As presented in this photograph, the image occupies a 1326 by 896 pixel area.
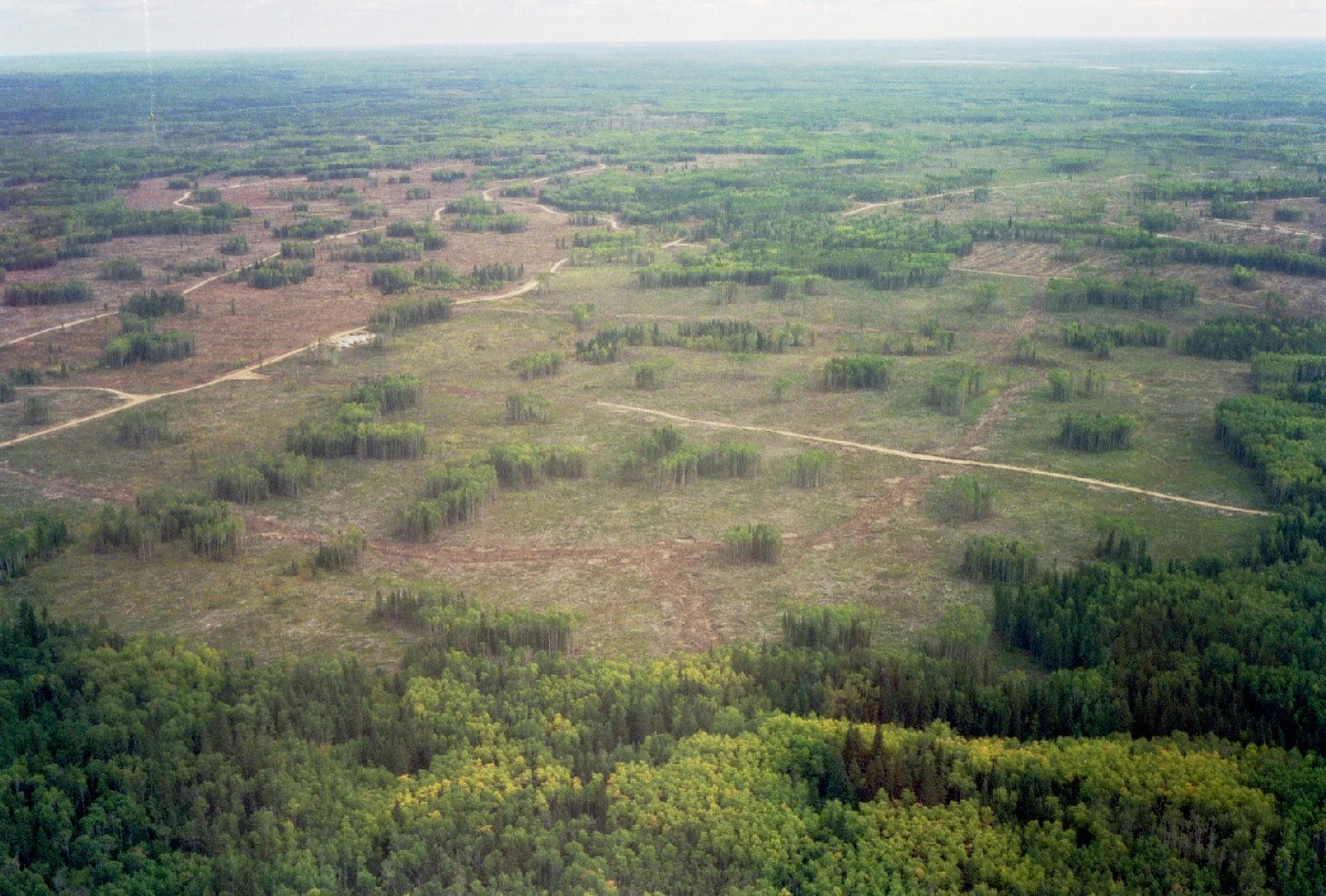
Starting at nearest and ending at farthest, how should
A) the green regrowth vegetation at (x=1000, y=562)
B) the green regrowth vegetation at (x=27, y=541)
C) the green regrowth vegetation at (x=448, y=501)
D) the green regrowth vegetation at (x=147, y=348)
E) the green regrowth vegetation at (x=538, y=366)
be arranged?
the green regrowth vegetation at (x=1000, y=562), the green regrowth vegetation at (x=27, y=541), the green regrowth vegetation at (x=448, y=501), the green regrowth vegetation at (x=538, y=366), the green regrowth vegetation at (x=147, y=348)

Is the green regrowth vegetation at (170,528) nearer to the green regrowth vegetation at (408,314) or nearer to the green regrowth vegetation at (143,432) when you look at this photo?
the green regrowth vegetation at (143,432)

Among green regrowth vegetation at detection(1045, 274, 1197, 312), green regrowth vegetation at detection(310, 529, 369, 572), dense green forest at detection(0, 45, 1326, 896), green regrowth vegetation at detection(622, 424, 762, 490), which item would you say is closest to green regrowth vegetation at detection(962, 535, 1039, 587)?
dense green forest at detection(0, 45, 1326, 896)

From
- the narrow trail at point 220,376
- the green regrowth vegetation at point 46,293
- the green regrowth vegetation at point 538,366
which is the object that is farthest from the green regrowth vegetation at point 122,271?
the green regrowth vegetation at point 538,366

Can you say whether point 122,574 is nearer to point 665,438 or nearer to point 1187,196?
point 665,438

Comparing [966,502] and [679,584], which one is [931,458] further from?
Answer: [679,584]

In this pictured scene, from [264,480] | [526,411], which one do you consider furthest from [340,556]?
[526,411]

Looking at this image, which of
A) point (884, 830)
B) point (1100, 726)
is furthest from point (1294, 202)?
point (884, 830)
